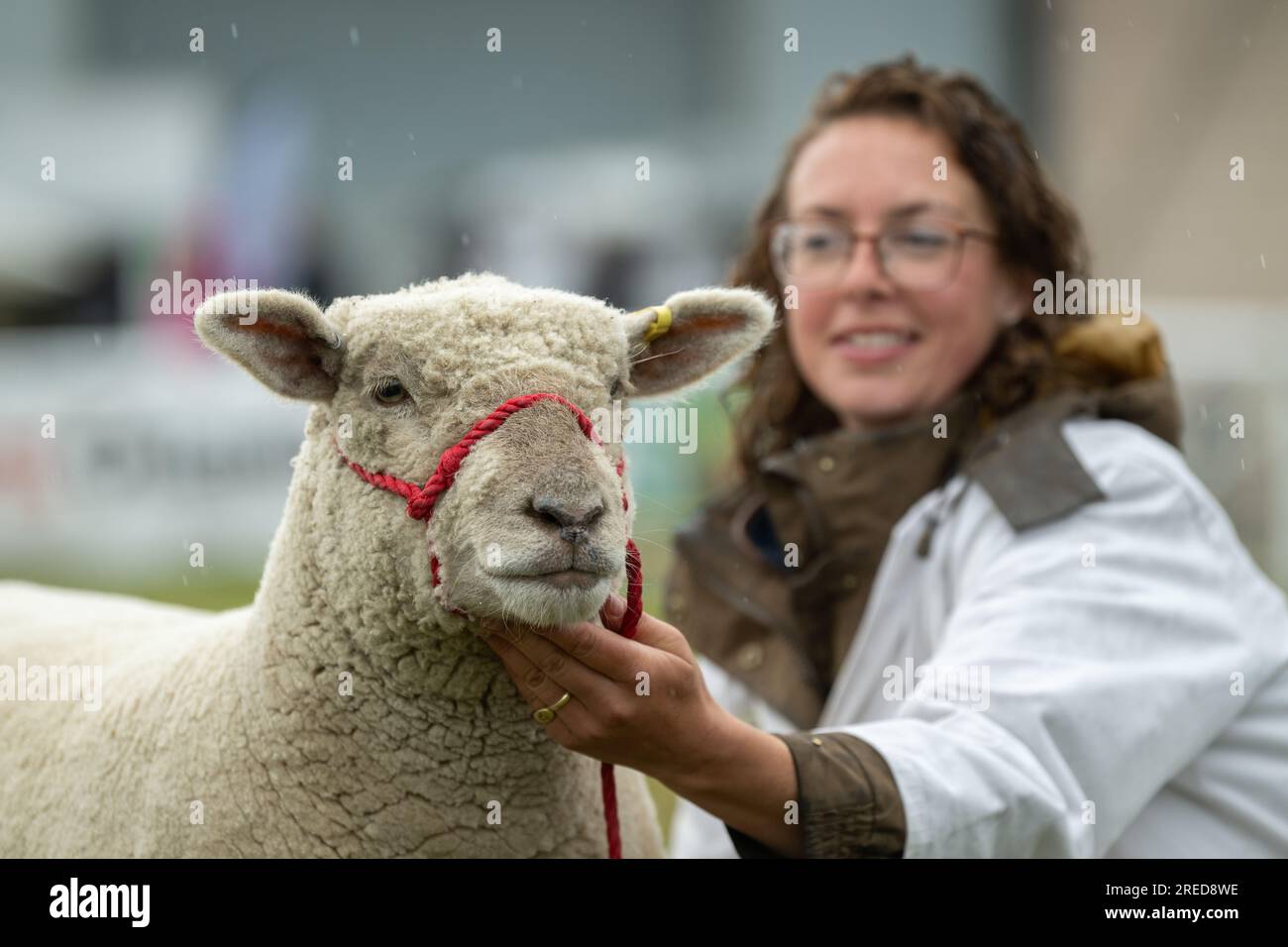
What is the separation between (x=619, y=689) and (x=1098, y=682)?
0.90 metres

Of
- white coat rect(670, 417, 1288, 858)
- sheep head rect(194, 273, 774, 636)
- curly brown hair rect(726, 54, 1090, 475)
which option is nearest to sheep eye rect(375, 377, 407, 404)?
sheep head rect(194, 273, 774, 636)

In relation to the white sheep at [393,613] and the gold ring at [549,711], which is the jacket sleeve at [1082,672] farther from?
the white sheep at [393,613]

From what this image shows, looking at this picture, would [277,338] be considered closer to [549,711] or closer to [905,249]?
[549,711]

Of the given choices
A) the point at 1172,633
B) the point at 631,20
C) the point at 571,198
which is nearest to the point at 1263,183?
the point at 571,198

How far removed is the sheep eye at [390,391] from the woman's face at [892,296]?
1388 mm

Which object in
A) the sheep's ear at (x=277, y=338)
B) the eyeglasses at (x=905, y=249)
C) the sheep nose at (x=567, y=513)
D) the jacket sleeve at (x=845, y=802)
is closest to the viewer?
the sheep nose at (x=567, y=513)

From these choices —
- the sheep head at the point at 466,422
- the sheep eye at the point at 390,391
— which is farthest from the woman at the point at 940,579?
the sheep eye at the point at 390,391

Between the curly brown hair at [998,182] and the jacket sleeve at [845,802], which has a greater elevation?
the curly brown hair at [998,182]

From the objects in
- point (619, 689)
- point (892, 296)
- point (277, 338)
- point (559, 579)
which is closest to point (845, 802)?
point (619, 689)

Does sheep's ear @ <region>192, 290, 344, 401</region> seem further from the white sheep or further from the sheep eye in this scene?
the sheep eye

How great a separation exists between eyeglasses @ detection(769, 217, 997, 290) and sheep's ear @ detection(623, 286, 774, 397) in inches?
31.9

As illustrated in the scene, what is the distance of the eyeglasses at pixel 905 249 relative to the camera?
9.60ft

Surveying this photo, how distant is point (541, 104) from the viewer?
18266 mm

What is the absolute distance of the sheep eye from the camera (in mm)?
1863
